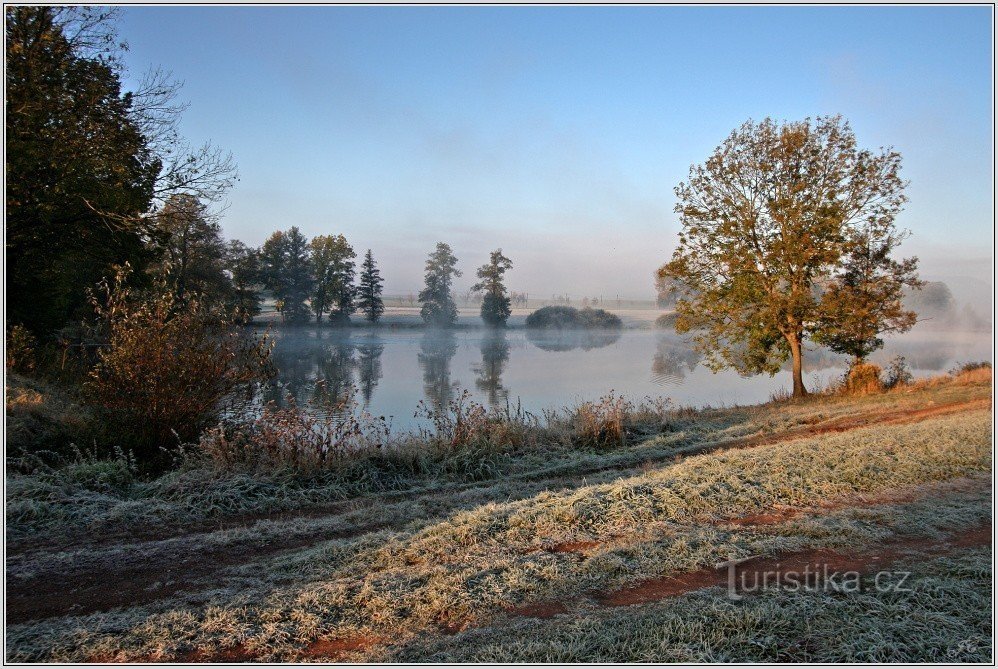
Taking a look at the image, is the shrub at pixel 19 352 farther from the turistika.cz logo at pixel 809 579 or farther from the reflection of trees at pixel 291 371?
the turistika.cz logo at pixel 809 579

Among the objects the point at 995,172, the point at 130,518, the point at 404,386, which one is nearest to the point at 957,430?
the point at 995,172

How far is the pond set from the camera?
61.4ft

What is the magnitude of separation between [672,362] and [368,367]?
53.1 feet

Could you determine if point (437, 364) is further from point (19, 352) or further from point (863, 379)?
point (863, 379)

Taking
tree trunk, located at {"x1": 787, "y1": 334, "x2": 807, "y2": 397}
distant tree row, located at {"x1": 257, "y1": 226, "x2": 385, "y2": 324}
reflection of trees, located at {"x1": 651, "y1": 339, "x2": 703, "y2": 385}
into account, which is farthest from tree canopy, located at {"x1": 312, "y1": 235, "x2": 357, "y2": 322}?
tree trunk, located at {"x1": 787, "y1": 334, "x2": 807, "y2": 397}

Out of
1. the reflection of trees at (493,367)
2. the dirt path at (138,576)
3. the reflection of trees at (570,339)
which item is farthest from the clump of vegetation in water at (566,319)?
the dirt path at (138,576)

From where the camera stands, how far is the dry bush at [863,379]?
1736 cm

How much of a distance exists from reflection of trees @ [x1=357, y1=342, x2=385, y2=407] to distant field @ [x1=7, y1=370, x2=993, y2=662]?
10382 millimetres

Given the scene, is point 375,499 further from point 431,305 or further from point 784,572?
point 431,305

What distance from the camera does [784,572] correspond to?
13.7ft

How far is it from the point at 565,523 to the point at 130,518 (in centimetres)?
436

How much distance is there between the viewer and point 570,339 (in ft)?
162

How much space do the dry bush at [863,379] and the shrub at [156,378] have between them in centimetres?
1647

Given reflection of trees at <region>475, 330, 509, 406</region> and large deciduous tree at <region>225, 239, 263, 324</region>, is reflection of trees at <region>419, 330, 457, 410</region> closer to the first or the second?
reflection of trees at <region>475, 330, 509, 406</region>
